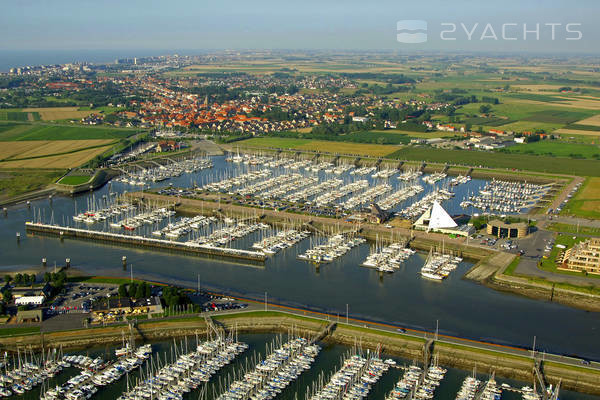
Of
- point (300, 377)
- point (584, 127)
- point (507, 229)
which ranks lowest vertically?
point (300, 377)

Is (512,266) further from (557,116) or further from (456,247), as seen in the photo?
(557,116)

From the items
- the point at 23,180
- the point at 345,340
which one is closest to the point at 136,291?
the point at 345,340

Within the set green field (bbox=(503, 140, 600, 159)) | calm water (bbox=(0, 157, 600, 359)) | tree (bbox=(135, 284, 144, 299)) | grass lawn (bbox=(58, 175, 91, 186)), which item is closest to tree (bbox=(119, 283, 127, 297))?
tree (bbox=(135, 284, 144, 299))

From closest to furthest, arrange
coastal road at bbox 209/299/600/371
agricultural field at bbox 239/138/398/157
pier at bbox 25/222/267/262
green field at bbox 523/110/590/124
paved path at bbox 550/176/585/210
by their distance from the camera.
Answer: coastal road at bbox 209/299/600/371
pier at bbox 25/222/267/262
paved path at bbox 550/176/585/210
agricultural field at bbox 239/138/398/157
green field at bbox 523/110/590/124

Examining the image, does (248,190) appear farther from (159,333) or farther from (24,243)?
(159,333)

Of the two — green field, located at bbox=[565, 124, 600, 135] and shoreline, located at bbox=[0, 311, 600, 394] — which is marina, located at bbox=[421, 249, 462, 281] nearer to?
shoreline, located at bbox=[0, 311, 600, 394]

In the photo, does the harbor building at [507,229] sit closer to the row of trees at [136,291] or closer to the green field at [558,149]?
the row of trees at [136,291]

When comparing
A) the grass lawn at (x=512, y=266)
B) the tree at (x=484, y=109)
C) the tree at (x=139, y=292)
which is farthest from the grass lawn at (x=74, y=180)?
the tree at (x=484, y=109)
